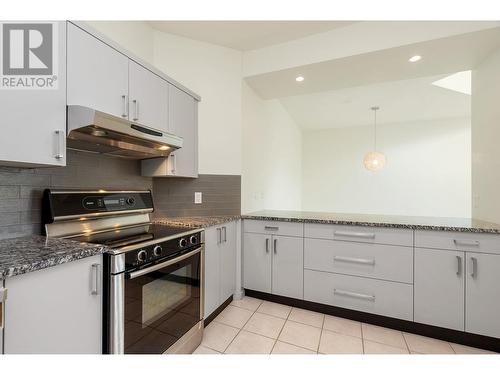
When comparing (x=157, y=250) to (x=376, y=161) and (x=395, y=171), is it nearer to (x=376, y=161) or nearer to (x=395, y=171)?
(x=376, y=161)

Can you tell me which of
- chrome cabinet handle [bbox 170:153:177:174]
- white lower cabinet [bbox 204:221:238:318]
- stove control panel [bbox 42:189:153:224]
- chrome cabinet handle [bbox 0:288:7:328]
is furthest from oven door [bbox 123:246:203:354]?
chrome cabinet handle [bbox 170:153:177:174]

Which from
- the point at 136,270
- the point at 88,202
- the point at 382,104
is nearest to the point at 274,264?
the point at 136,270

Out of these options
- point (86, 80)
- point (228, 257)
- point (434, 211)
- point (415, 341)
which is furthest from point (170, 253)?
point (434, 211)

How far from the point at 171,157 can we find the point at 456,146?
234 inches

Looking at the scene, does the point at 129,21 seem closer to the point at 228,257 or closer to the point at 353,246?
the point at 228,257

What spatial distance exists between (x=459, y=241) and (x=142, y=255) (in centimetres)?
225

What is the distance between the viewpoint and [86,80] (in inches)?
54.0

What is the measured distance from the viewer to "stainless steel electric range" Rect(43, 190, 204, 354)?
3.76ft

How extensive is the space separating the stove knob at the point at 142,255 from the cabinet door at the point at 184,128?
964 mm

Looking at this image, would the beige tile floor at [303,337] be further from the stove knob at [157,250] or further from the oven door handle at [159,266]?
the stove knob at [157,250]

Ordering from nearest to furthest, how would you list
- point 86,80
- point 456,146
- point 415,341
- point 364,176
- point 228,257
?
point 86,80
point 415,341
point 228,257
point 456,146
point 364,176

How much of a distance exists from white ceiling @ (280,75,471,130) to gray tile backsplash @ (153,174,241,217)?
2.34 meters

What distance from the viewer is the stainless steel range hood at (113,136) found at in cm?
127

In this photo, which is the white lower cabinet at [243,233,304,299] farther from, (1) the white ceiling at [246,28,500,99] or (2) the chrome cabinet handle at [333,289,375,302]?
(1) the white ceiling at [246,28,500,99]
